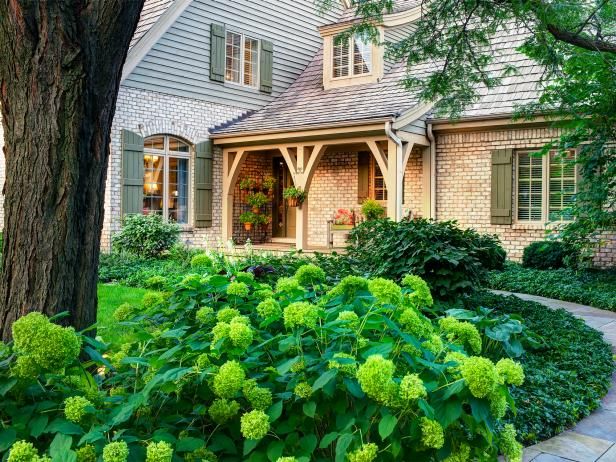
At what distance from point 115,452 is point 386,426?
0.67 meters

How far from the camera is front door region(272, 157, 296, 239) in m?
16.5

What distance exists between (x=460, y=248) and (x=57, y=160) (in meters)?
4.48

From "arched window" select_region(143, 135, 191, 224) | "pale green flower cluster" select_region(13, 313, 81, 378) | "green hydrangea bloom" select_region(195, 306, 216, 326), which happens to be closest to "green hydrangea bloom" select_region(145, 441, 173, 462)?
"pale green flower cluster" select_region(13, 313, 81, 378)

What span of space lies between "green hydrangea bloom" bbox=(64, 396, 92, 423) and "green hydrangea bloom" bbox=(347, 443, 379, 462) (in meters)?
0.72

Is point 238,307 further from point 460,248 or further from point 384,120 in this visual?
point 384,120

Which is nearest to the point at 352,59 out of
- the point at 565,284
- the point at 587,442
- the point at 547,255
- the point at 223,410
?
the point at 547,255

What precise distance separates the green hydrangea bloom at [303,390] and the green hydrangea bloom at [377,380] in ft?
0.67

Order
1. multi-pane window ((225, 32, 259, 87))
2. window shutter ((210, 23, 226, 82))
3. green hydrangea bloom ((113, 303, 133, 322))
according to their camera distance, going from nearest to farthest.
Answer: green hydrangea bloom ((113, 303, 133, 322)) → window shutter ((210, 23, 226, 82)) → multi-pane window ((225, 32, 259, 87))

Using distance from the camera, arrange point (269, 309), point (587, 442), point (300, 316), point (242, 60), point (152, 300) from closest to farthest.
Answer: point (300, 316) < point (269, 309) < point (152, 300) < point (587, 442) < point (242, 60)

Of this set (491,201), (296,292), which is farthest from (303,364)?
(491,201)

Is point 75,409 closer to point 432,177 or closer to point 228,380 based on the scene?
point 228,380

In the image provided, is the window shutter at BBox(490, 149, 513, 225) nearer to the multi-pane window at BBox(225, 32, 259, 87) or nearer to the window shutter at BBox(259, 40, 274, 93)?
the window shutter at BBox(259, 40, 274, 93)

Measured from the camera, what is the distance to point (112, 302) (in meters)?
7.34

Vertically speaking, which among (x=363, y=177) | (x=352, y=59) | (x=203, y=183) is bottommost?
(x=203, y=183)
